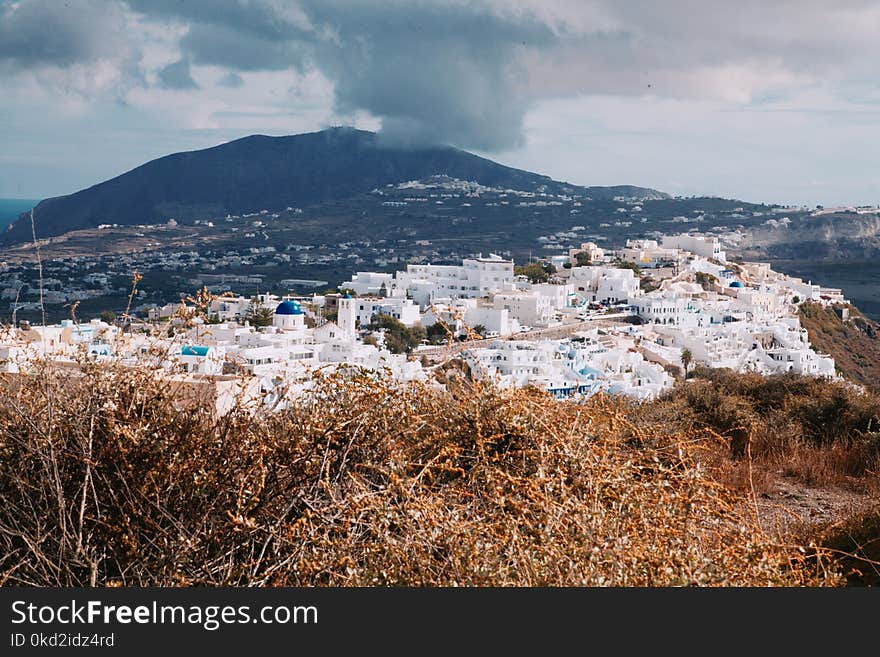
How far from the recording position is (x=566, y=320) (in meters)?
38.7

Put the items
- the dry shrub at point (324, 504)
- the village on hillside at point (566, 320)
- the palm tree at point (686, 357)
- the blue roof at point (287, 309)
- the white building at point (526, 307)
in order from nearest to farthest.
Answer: the dry shrub at point (324, 504), the village on hillside at point (566, 320), the palm tree at point (686, 357), the blue roof at point (287, 309), the white building at point (526, 307)

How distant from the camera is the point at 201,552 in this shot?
7.98ft

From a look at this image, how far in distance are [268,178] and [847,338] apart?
304 feet

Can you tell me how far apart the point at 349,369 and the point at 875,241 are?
99.0m

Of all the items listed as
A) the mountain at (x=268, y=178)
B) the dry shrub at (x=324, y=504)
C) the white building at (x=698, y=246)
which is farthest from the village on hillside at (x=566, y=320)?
the mountain at (x=268, y=178)

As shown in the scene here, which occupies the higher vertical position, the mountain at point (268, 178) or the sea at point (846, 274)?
the mountain at point (268, 178)

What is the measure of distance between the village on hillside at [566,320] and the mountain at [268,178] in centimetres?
6323

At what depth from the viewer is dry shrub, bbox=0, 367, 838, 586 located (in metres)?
2.23

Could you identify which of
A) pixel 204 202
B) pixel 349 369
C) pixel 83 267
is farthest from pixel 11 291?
pixel 204 202

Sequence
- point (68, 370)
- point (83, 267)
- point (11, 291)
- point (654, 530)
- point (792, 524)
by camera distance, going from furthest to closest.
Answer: point (83, 267)
point (11, 291)
point (792, 524)
point (68, 370)
point (654, 530)

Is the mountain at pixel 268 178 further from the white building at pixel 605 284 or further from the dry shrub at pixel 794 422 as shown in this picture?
the dry shrub at pixel 794 422

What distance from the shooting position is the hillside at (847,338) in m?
39.7

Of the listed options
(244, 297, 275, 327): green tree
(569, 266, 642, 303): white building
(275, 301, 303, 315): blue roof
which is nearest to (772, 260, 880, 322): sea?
(569, 266, 642, 303): white building

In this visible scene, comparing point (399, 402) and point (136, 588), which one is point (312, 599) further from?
point (399, 402)
